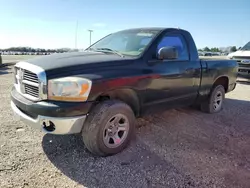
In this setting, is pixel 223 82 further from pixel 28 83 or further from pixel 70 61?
pixel 28 83

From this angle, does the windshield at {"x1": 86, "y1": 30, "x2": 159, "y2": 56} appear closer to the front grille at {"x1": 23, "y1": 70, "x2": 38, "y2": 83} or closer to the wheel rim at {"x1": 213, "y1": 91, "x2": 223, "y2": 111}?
the front grille at {"x1": 23, "y1": 70, "x2": 38, "y2": 83}

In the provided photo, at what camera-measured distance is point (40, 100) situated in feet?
9.18

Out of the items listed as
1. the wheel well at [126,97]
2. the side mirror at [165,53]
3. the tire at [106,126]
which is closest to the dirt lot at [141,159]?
the tire at [106,126]

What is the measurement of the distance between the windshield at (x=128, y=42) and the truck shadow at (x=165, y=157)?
4.80 feet

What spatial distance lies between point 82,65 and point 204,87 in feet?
9.67

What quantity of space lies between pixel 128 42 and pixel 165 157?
82.2 inches

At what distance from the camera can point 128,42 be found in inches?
160

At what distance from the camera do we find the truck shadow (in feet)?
8.77

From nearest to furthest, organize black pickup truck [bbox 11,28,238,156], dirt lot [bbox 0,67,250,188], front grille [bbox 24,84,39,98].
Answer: dirt lot [bbox 0,67,250,188] < black pickup truck [bbox 11,28,238,156] < front grille [bbox 24,84,39,98]

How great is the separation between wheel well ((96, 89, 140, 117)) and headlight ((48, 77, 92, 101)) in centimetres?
35

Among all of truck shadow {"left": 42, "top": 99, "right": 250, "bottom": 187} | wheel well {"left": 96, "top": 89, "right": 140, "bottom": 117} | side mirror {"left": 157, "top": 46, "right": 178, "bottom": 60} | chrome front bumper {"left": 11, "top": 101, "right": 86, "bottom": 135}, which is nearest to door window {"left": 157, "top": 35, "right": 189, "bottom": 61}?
side mirror {"left": 157, "top": 46, "right": 178, "bottom": 60}

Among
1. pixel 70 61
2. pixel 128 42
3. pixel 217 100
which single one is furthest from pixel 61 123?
pixel 217 100

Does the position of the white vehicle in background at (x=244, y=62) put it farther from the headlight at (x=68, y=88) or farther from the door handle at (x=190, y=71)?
the headlight at (x=68, y=88)

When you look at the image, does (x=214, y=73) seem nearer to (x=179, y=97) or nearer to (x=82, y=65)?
(x=179, y=97)
